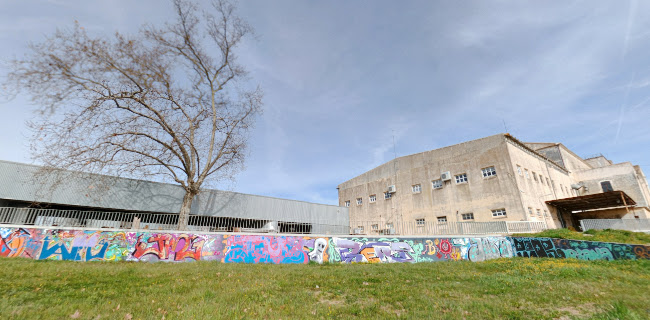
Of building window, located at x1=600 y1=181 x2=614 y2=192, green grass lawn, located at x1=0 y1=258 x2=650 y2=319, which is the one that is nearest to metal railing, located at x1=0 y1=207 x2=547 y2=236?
green grass lawn, located at x1=0 y1=258 x2=650 y2=319

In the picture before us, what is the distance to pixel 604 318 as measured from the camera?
14.3 feet

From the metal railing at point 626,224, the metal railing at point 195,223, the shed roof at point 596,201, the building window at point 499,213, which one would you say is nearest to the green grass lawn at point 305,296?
the metal railing at point 195,223

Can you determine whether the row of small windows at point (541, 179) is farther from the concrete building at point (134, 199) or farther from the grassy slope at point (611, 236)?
the concrete building at point (134, 199)

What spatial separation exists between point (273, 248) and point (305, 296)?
811 centimetres

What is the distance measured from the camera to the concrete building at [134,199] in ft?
51.4

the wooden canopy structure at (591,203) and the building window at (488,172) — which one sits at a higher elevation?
the building window at (488,172)

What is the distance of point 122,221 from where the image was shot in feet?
48.3

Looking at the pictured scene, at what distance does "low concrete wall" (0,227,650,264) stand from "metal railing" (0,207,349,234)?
4.38ft

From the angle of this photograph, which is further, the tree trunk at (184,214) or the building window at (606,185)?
the building window at (606,185)

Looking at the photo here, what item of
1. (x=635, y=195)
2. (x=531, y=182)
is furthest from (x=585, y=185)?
(x=531, y=182)

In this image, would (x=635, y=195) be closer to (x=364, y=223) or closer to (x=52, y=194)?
(x=364, y=223)

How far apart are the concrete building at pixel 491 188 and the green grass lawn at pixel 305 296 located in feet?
52.1

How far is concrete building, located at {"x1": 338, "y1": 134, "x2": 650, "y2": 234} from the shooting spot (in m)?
23.3

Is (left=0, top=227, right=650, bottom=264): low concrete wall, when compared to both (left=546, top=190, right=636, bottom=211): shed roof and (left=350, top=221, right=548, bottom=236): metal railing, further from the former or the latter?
(left=546, top=190, right=636, bottom=211): shed roof
